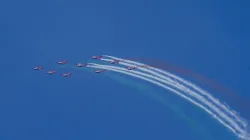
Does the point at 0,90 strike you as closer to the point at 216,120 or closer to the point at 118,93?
the point at 118,93

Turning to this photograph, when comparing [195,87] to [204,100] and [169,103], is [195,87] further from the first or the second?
[169,103]

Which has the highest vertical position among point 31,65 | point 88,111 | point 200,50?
point 200,50

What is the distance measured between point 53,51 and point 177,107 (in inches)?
74.3

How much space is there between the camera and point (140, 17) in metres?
7.37

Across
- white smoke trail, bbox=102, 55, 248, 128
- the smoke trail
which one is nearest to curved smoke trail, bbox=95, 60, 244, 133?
white smoke trail, bbox=102, 55, 248, 128

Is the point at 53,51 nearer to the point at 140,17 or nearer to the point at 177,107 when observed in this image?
the point at 140,17

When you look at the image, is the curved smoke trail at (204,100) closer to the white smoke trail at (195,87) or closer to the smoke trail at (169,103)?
the white smoke trail at (195,87)

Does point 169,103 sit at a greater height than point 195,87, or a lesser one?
lesser

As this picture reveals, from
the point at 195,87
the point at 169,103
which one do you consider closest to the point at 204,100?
the point at 195,87

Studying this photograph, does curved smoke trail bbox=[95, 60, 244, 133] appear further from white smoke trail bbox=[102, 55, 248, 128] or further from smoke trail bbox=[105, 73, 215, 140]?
smoke trail bbox=[105, 73, 215, 140]

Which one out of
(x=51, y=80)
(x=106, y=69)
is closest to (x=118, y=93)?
(x=106, y=69)

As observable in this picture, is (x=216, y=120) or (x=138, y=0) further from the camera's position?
(x=138, y=0)

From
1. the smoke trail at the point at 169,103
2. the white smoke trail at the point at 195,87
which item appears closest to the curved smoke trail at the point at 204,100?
the white smoke trail at the point at 195,87

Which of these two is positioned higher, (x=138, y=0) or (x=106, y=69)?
(x=138, y=0)
